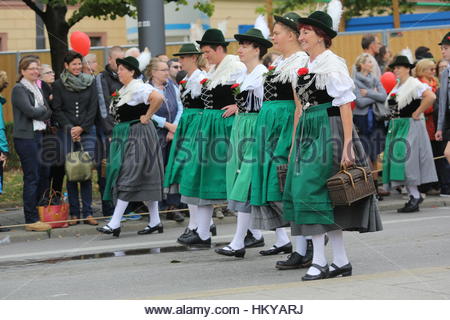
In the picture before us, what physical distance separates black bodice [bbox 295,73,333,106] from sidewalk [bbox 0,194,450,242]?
5.11 m

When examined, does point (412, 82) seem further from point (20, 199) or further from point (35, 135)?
point (20, 199)

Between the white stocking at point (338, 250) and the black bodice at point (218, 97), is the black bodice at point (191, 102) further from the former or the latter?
the white stocking at point (338, 250)

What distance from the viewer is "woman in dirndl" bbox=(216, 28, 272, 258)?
9414mm

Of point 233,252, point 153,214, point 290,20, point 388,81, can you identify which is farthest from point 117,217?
point 388,81

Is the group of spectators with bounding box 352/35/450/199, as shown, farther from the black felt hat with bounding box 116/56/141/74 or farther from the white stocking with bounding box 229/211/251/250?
the white stocking with bounding box 229/211/251/250

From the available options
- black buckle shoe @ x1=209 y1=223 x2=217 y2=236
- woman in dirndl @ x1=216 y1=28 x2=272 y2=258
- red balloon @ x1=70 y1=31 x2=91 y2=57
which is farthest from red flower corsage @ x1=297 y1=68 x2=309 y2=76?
red balloon @ x1=70 y1=31 x2=91 y2=57

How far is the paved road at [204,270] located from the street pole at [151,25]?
3575mm

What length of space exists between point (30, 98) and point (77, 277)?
14.4 feet

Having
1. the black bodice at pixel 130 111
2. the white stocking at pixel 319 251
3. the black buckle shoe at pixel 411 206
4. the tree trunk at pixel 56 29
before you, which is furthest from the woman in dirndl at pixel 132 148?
the tree trunk at pixel 56 29

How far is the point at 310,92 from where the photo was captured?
814cm

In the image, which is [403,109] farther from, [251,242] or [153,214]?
[251,242]

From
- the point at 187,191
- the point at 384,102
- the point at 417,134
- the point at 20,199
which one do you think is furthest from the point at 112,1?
the point at 187,191

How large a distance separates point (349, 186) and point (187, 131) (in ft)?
10.6

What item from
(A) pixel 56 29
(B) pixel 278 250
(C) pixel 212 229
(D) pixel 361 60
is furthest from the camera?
(A) pixel 56 29
